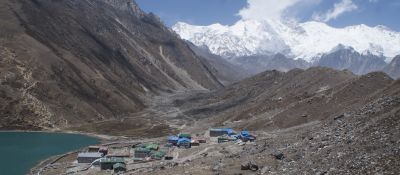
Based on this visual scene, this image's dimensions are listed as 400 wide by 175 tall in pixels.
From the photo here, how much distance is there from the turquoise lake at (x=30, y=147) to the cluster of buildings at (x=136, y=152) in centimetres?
1338

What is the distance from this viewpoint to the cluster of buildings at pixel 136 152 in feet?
333

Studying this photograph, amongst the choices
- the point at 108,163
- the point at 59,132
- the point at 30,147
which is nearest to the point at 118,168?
the point at 108,163

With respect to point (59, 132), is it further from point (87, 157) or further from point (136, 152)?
point (136, 152)

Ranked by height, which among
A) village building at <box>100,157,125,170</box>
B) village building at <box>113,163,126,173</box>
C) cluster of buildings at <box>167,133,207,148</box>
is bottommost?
village building at <box>113,163,126,173</box>

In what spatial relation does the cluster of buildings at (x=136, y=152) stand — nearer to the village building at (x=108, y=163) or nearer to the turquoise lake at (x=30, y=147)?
the village building at (x=108, y=163)

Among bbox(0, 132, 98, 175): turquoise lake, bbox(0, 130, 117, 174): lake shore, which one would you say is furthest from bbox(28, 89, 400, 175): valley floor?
bbox(0, 132, 98, 175): turquoise lake

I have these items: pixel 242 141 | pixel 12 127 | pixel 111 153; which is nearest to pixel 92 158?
pixel 111 153

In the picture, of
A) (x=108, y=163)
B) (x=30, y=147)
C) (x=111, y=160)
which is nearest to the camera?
(x=108, y=163)

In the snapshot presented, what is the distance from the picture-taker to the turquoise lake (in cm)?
11694

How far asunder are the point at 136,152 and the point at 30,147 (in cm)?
4607

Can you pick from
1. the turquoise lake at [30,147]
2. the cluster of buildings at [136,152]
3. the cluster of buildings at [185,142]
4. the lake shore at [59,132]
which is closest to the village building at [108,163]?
the cluster of buildings at [136,152]

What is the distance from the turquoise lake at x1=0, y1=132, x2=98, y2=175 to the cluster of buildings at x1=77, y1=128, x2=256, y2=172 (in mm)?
13384

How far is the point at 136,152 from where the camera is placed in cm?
11112

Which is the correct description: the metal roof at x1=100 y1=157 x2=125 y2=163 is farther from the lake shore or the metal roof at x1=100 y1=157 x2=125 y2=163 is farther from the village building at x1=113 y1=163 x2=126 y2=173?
the lake shore
